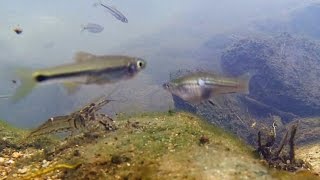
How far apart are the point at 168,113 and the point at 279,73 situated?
525 inches

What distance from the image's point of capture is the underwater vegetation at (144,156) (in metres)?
5.55

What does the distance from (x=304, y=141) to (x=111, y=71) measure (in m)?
12.2

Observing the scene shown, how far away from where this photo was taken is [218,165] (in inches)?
223

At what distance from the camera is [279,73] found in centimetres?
2091

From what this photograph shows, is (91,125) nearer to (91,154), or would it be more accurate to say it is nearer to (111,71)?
(91,154)

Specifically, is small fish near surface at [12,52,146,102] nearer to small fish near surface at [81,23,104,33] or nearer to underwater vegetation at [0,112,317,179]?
underwater vegetation at [0,112,317,179]

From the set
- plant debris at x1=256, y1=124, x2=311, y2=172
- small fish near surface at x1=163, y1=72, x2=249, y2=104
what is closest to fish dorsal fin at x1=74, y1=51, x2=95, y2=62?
small fish near surface at x1=163, y1=72, x2=249, y2=104

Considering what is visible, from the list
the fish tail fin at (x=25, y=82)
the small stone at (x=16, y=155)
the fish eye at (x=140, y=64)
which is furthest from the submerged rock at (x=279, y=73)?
the fish tail fin at (x=25, y=82)

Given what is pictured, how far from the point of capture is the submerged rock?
66.8 feet

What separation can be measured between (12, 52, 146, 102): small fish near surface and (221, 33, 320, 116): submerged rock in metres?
17.4

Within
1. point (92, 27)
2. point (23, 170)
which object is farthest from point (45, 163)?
point (92, 27)

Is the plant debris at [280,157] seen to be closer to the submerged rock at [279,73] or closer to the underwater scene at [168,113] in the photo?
the underwater scene at [168,113]

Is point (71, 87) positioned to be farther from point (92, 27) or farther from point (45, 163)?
point (92, 27)

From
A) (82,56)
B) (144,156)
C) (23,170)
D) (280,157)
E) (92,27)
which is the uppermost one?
(92,27)
